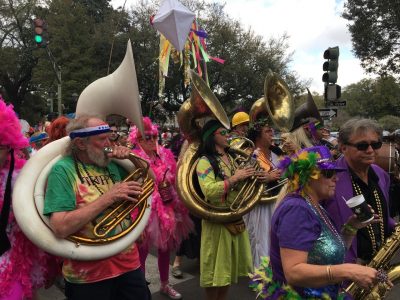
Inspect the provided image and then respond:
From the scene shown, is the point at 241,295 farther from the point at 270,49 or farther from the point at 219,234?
the point at 270,49

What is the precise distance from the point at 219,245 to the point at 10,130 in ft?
6.06

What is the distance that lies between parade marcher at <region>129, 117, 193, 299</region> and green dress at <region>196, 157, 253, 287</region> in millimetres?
625

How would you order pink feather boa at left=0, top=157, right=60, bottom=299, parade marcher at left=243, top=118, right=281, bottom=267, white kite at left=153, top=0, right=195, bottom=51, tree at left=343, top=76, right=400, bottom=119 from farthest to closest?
tree at left=343, top=76, right=400, bottom=119
white kite at left=153, top=0, right=195, bottom=51
parade marcher at left=243, top=118, right=281, bottom=267
pink feather boa at left=0, top=157, right=60, bottom=299

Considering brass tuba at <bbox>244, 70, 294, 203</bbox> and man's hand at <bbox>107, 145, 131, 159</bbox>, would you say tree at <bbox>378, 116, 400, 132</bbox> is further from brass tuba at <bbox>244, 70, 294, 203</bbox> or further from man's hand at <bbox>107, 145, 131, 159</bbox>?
man's hand at <bbox>107, 145, 131, 159</bbox>

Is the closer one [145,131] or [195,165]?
[195,165]

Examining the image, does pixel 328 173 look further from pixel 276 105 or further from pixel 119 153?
pixel 276 105

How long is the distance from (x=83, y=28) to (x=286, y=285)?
26433 mm

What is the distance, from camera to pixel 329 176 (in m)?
1.91

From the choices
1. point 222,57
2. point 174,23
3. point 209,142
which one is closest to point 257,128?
point 209,142

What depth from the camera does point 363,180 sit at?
2.54m

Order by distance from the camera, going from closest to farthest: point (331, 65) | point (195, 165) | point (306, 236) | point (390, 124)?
point (306, 236)
point (195, 165)
point (331, 65)
point (390, 124)

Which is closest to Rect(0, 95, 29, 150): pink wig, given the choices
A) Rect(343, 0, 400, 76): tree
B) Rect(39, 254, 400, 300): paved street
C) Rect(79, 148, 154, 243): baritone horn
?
Rect(79, 148, 154, 243): baritone horn

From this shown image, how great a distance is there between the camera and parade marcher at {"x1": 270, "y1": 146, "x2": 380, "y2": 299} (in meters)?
1.62

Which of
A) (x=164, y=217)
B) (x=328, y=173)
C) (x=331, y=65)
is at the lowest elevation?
(x=164, y=217)
